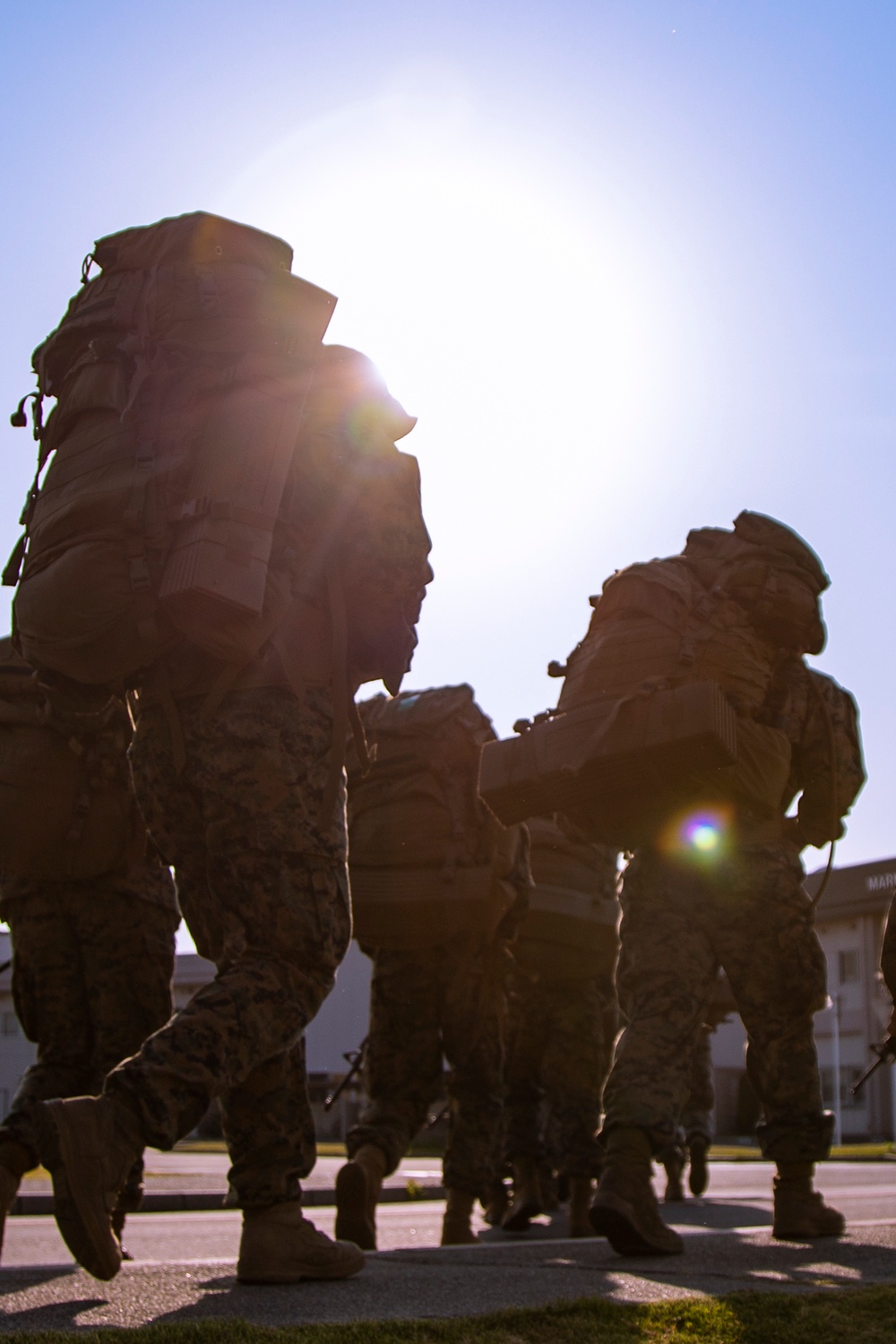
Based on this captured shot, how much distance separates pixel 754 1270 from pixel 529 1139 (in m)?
3.78

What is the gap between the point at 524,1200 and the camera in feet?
23.4

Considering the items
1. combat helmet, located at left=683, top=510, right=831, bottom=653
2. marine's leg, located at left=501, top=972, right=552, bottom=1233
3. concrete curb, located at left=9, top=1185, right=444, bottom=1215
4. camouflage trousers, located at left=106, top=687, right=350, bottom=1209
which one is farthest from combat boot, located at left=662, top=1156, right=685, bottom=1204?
camouflage trousers, located at left=106, top=687, right=350, bottom=1209

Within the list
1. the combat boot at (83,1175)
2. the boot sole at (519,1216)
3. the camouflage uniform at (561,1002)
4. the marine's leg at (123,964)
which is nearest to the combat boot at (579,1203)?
the camouflage uniform at (561,1002)

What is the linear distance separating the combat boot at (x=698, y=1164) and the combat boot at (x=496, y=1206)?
254 cm

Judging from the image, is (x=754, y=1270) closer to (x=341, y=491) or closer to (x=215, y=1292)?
(x=215, y=1292)

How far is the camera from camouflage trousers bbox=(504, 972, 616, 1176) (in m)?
6.96

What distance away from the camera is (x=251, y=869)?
3459 mm

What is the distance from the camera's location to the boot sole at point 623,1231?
427 cm

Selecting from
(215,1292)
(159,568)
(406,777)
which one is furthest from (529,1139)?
(159,568)

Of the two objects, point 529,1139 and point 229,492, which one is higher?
point 229,492

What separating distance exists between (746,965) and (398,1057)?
1581 millimetres

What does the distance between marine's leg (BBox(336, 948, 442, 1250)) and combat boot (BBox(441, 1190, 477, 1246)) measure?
283mm

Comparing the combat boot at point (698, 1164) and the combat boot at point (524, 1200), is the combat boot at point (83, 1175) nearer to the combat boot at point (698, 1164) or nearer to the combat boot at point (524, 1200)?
the combat boot at point (524, 1200)

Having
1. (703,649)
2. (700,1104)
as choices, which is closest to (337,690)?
(703,649)
